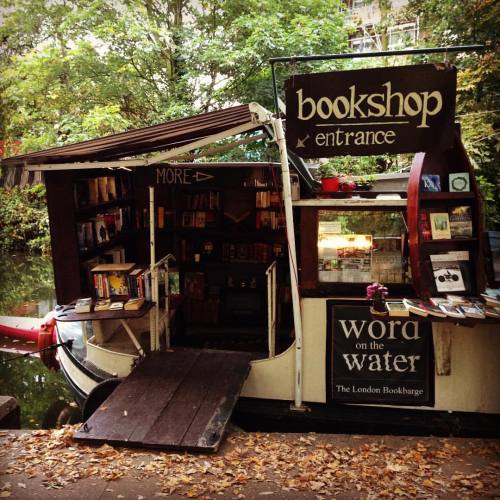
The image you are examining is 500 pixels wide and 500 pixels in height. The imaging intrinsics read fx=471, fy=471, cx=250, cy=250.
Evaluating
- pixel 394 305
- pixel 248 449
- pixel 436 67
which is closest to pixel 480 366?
pixel 394 305

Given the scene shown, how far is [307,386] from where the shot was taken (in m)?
4.89

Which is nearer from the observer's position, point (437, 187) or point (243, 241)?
Result: point (437, 187)

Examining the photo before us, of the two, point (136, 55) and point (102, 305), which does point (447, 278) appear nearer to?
point (102, 305)

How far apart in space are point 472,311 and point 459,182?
1.30 m

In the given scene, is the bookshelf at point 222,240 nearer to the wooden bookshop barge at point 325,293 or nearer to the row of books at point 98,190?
the row of books at point 98,190

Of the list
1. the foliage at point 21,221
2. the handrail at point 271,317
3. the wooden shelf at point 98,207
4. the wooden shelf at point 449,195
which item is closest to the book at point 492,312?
the wooden shelf at point 449,195

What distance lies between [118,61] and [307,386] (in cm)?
942

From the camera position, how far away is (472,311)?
4188mm

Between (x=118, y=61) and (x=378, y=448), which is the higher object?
(x=118, y=61)

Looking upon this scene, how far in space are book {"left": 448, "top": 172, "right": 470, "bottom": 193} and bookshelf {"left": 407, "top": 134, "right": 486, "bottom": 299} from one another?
0.04 feet

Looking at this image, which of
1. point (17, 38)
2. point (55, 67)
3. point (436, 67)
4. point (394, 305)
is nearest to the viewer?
point (436, 67)

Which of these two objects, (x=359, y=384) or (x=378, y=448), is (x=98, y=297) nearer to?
(x=359, y=384)

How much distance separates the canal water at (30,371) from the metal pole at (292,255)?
3.07 metres

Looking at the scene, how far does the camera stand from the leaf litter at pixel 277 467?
11.3 ft
